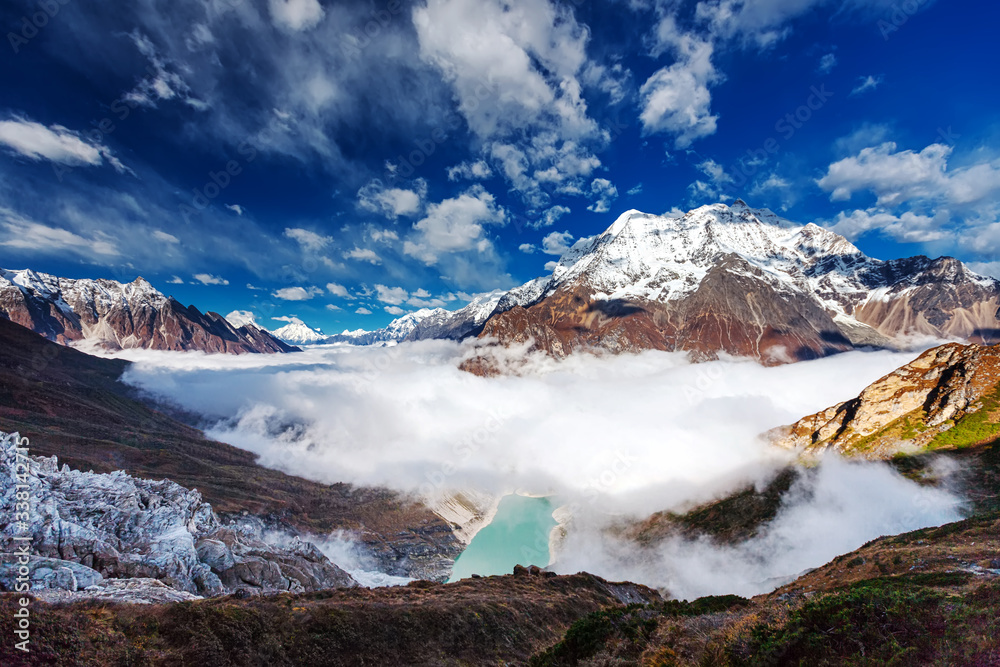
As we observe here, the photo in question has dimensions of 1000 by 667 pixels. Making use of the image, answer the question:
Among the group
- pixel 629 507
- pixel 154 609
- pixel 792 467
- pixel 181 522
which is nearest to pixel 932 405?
pixel 792 467

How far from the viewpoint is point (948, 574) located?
78.4ft

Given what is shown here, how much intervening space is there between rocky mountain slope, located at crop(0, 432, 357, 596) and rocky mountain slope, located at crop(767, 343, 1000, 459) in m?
127

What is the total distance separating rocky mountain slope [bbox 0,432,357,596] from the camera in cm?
3797

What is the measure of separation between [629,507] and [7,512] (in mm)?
182311

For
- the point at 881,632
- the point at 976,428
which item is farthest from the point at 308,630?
the point at 976,428

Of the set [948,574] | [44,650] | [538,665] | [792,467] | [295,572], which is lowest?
[295,572]

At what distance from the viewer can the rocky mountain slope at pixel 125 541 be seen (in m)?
38.0

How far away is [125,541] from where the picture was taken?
51219mm

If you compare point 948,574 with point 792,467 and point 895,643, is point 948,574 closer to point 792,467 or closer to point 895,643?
point 895,643

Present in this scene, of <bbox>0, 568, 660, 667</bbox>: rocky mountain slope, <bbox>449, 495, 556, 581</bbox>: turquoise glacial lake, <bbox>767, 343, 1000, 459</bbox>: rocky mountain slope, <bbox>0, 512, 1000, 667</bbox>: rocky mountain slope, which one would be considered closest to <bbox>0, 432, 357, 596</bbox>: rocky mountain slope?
<bbox>0, 568, 660, 667</bbox>: rocky mountain slope

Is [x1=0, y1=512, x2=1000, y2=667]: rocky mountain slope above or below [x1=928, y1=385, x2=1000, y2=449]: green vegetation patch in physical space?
below

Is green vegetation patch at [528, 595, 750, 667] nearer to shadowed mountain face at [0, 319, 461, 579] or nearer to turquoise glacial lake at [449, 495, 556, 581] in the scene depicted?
shadowed mountain face at [0, 319, 461, 579]

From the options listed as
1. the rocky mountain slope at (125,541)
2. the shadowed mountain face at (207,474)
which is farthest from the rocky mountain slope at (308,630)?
the shadowed mountain face at (207,474)

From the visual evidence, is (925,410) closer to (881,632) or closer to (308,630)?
(881,632)
